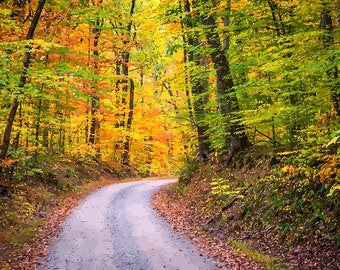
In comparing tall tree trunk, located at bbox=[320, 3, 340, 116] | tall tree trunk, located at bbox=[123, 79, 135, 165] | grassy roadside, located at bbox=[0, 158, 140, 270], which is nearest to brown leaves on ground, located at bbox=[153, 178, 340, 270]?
tall tree trunk, located at bbox=[320, 3, 340, 116]

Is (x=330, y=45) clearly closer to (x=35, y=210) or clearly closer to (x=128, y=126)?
(x=35, y=210)

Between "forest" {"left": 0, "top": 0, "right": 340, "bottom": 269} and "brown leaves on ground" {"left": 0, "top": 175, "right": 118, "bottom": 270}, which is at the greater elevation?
"forest" {"left": 0, "top": 0, "right": 340, "bottom": 269}

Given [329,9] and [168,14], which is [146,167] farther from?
[329,9]

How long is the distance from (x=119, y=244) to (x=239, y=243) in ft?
11.2

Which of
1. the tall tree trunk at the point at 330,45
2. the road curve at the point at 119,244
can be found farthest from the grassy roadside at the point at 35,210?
the tall tree trunk at the point at 330,45

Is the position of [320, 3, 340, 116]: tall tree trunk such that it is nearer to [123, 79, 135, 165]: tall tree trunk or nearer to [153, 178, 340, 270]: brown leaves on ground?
[153, 178, 340, 270]: brown leaves on ground

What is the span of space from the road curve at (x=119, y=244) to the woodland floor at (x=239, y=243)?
536mm

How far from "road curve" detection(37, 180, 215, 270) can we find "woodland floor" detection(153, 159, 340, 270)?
1.76 feet

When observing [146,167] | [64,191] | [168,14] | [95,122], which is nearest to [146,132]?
[146,167]

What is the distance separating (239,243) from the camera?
29.6ft

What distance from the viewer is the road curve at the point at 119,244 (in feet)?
25.6

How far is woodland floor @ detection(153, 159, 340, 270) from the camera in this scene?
7.07 metres

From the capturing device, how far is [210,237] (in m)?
10.2

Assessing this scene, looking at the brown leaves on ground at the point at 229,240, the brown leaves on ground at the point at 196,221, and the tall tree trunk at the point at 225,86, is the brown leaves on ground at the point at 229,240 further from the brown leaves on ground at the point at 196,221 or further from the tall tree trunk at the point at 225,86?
the tall tree trunk at the point at 225,86
